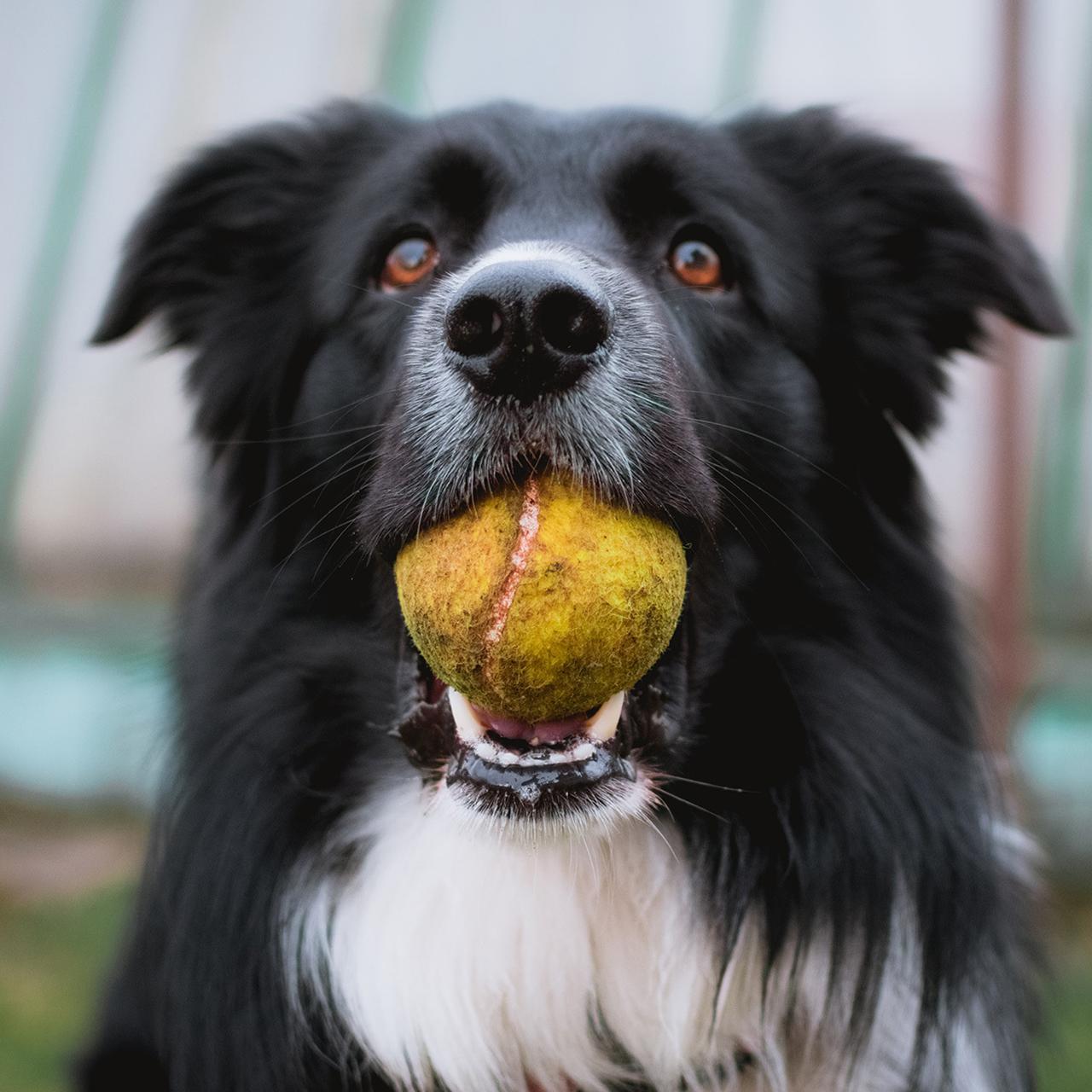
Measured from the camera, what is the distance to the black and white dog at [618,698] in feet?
6.07

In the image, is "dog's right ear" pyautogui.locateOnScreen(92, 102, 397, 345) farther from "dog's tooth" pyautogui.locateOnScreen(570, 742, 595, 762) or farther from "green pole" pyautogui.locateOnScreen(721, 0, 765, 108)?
"green pole" pyautogui.locateOnScreen(721, 0, 765, 108)

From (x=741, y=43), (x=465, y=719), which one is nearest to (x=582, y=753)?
(x=465, y=719)

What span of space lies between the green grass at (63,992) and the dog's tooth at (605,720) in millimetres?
1448

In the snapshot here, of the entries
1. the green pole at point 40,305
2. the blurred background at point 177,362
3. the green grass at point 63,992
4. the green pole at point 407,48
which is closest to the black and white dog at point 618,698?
the green grass at point 63,992

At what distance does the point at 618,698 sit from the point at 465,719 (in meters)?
0.22

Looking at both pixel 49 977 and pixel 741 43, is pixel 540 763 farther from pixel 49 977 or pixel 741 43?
pixel 741 43

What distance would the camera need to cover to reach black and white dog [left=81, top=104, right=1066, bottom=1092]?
185 centimetres

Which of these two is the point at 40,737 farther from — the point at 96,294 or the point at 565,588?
the point at 565,588

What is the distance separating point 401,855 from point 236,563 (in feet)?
2.21

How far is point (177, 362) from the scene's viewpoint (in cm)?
421

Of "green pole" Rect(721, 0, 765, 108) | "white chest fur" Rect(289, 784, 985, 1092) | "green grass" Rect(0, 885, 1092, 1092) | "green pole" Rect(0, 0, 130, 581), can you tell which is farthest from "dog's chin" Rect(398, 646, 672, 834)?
"green pole" Rect(0, 0, 130, 581)

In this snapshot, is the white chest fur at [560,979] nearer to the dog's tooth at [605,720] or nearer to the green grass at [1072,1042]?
the dog's tooth at [605,720]

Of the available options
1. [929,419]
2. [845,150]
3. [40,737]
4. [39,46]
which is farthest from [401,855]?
[39,46]

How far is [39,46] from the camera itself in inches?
198
